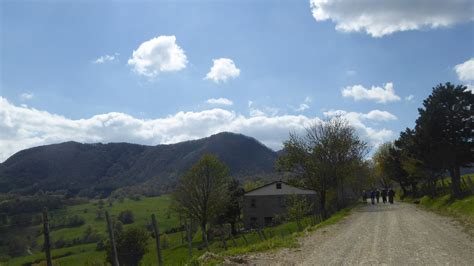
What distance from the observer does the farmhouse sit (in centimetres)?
7944

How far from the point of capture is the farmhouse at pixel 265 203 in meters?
79.4

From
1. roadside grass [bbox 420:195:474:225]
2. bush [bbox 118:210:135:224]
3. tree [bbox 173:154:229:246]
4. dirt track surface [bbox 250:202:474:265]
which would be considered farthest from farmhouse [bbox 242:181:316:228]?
bush [bbox 118:210:135:224]

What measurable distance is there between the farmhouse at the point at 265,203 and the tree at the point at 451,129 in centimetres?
4427

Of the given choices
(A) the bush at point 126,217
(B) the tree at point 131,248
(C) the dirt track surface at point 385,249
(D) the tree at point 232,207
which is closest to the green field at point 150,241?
(B) the tree at point 131,248

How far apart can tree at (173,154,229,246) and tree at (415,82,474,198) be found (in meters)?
37.2

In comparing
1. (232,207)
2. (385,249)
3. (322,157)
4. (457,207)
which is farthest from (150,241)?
(385,249)

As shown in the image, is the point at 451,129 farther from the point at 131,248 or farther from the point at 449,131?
the point at 131,248

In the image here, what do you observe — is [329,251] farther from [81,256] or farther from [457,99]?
[81,256]

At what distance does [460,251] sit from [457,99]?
2487 cm

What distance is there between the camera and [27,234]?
83.9 meters

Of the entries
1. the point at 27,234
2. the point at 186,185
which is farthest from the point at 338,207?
the point at 27,234

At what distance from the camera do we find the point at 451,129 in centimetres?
3519

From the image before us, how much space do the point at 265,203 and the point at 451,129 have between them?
48.6 meters

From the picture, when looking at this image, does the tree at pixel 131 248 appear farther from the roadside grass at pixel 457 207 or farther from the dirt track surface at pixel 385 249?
the dirt track surface at pixel 385 249
